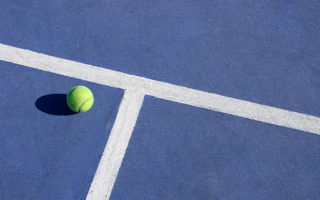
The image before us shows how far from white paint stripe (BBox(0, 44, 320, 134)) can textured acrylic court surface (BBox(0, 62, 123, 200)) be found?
0.16 m

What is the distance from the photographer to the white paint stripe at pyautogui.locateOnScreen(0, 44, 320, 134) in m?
5.88

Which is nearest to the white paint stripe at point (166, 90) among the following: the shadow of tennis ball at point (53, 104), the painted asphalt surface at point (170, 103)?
the painted asphalt surface at point (170, 103)

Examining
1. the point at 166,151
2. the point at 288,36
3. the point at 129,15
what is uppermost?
the point at 288,36

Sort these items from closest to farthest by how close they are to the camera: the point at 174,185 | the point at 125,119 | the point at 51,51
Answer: the point at 174,185 < the point at 125,119 < the point at 51,51

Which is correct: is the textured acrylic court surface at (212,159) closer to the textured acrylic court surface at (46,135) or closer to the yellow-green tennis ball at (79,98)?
the textured acrylic court surface at (46,135)

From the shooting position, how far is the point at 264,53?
6.70 meters

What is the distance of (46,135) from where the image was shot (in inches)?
215

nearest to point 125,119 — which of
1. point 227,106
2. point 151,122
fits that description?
point 151,122

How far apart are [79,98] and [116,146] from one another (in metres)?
0.90

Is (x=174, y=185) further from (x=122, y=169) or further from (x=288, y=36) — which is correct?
(x=288, y=36)

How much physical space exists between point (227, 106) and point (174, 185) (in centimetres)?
162

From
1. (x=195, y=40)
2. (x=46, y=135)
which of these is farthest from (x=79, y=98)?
(x=195, y=40)

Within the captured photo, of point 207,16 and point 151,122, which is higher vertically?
point 207,16

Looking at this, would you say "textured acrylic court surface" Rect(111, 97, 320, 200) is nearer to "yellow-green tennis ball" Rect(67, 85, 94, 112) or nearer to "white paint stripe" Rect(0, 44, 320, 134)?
"white paint stripe" Rect(0, 44, 320, 134)
